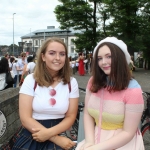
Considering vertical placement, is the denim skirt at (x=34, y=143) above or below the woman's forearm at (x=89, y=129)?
below

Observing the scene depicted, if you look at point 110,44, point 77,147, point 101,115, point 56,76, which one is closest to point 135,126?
point 101,115

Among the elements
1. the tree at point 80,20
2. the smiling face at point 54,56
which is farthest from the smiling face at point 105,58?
the tree at point 80,20

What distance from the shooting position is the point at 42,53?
92.7 inches

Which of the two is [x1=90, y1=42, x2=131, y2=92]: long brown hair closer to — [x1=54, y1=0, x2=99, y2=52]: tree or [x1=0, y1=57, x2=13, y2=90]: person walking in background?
[x1=0, y1=57, x2=13, y2=90]: person walking in background

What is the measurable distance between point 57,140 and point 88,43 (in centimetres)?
2712

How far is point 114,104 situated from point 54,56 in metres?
0.65

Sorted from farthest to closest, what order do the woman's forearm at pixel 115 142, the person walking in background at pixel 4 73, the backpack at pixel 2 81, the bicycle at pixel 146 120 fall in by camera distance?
the person walking in background at pixel 4 73 < the backpack at pixel 2 81 < the bicycle at pixel 146 120 < the woman's forearm at pixel 115 142

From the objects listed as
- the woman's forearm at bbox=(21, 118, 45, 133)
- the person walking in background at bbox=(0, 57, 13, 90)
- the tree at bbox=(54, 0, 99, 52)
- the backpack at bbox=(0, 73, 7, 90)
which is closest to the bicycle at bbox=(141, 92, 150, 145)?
the woman's forearm at bbox=(21, 118, 45, 133)

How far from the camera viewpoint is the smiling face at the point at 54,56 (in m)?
2.30

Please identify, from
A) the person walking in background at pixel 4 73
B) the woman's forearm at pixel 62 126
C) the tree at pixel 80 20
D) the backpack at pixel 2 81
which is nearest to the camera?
the woman's forearm at pixel 62 126

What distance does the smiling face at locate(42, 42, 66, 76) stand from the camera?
2297 mm

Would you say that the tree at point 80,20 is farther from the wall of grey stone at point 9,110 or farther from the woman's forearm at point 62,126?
the woman's forearm at point 62,126

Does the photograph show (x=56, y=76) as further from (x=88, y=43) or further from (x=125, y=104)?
(x=88, y=43)

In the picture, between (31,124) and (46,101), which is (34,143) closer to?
(31,124)
